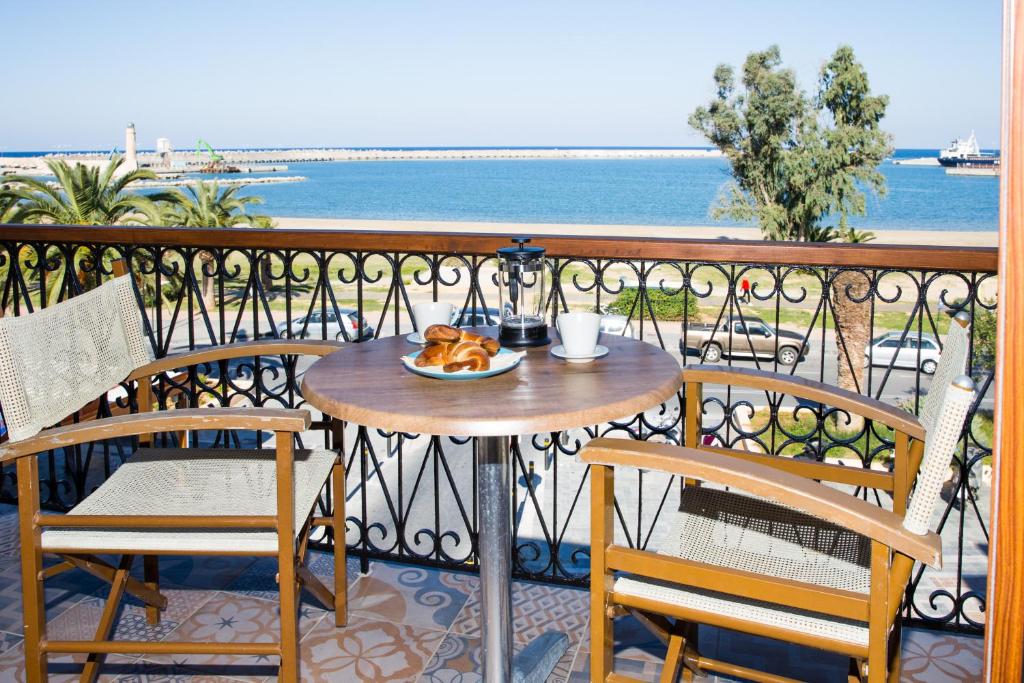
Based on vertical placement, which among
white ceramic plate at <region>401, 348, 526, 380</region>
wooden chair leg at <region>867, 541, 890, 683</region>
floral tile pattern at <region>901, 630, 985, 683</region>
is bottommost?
floral tile pattern at <region>901, 630, 985, 683</region>

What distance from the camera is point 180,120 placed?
62.6m

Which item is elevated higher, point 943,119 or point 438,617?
point 943,119

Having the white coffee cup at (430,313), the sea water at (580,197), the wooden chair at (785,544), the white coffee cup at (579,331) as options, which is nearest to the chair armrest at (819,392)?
the wooden chair at (785,544)

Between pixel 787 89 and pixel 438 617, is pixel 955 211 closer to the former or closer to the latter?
pixel 787 89

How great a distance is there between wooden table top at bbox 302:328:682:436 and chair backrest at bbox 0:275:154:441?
0.55 m

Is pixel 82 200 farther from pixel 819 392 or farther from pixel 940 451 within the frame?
pixel 940 451

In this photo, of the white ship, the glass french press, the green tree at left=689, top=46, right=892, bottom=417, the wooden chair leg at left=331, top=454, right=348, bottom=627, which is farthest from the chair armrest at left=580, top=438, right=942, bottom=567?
the white ship

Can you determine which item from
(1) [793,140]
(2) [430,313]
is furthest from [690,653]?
(1) [793,140]

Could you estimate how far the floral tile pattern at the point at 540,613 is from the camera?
7.34 ft

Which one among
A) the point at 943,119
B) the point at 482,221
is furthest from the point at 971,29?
the point at 482,221

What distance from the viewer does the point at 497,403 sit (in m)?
1.47

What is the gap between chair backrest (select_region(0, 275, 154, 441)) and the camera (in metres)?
1.63

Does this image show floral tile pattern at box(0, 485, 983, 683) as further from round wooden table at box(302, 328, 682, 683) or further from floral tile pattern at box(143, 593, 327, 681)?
round wooden table at box(302, 328, 682, 683)

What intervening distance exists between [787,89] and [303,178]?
185 ft
